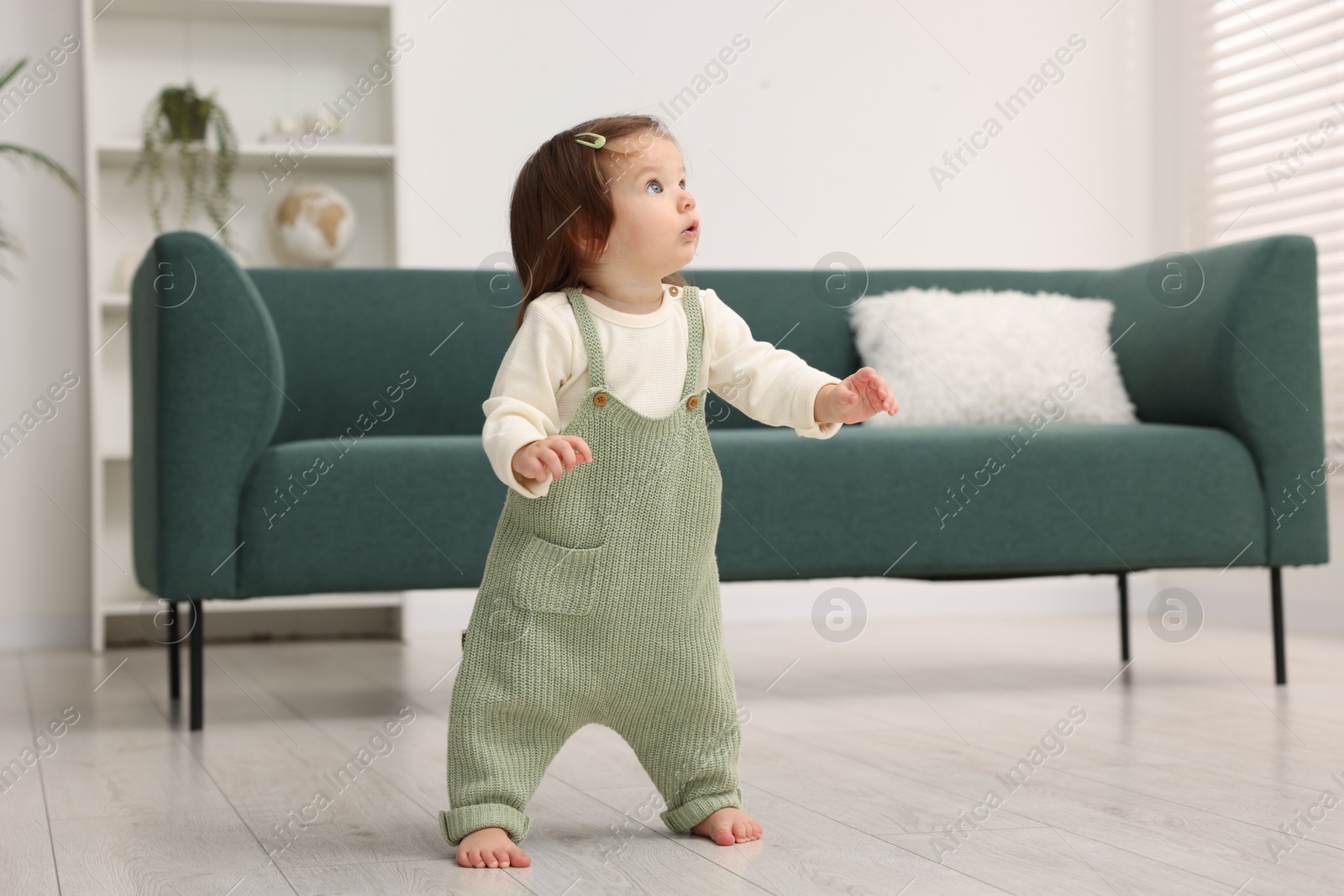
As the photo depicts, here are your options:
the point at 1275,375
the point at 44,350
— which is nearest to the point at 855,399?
the point at 1275,375

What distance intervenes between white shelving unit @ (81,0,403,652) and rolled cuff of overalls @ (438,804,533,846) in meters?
2.12

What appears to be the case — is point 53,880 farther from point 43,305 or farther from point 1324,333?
point 1324,333

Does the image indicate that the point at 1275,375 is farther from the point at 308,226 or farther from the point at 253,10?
the point at 253,10

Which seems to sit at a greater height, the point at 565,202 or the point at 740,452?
the point at 565,202

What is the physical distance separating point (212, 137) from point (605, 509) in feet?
8.39

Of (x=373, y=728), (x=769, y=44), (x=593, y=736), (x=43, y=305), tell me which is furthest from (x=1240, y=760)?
(x=43, y=305)

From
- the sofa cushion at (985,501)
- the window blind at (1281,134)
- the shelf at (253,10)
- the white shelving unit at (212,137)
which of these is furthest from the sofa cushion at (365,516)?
the window blind at (1281,134)

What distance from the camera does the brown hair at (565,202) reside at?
4.04 ft

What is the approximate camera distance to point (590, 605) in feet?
3.99

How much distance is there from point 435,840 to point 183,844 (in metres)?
0.23

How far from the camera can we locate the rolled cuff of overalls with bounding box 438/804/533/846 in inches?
47.6

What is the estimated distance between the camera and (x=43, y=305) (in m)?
3.32

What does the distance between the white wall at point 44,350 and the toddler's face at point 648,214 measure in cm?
249

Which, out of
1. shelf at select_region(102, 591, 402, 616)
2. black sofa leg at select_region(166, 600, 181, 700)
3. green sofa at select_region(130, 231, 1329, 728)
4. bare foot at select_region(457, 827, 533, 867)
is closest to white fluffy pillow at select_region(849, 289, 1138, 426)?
green sofa at select_region(130, 231, 1329, 728)
